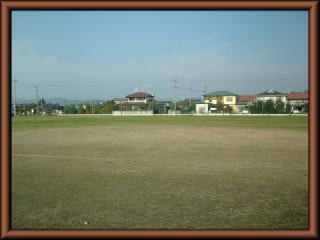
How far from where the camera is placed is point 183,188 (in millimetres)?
6316

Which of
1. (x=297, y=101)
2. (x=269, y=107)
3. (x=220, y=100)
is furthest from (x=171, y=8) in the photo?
(x=220, y=100)

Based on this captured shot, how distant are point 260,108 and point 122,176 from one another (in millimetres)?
64087

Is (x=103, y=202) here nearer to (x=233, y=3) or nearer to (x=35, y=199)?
(x=35, y=199)

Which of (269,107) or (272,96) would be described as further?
(272,96)

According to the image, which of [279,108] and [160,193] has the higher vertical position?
[279,108]

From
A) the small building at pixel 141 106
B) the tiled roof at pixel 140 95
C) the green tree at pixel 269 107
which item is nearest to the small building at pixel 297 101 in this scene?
the green tree at pixel 269 107

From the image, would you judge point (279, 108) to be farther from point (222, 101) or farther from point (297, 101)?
point (222, 101)

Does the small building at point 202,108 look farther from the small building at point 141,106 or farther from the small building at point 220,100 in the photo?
the small building at point 141,106

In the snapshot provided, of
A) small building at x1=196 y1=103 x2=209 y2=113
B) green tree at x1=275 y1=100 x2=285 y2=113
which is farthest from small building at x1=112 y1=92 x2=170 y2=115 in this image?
green tree at x1=275 y1=100 x2=285 y2=113

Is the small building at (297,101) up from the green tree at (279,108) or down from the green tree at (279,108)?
up

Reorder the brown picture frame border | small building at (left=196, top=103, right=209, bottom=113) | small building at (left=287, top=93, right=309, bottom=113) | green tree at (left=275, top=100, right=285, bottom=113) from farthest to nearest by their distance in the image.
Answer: small building at (left=196, top=103, right=209, bottom=113) → small building at (left=287, top=93, right=309, bottom=113) → green tree at (left=275, top=100, right=285, bottom=113) → the brown picture frame border

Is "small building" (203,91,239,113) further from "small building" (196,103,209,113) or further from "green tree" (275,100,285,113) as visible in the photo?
"green tree" (275,100,285,113)

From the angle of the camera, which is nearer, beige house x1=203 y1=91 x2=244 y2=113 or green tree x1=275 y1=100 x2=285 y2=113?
green tree x1=275 y1=100 x2=285 y2=113

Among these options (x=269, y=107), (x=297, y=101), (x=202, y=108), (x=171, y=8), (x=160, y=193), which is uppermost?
(x=297, y=101)
